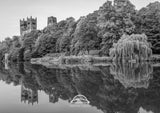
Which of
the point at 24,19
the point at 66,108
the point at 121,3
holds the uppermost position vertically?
the point at 24,19

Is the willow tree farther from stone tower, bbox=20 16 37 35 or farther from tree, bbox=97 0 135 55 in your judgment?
stone tower, bbox=20 16 37 35

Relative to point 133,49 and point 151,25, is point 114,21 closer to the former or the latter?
point 151,25

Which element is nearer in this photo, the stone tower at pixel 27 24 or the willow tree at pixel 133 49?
the willow tree at pixel 133 49

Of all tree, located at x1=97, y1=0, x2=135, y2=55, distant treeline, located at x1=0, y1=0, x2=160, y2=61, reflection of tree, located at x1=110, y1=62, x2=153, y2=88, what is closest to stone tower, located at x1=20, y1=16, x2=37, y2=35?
distant treeline, located at x1=0, y1=0, x2=160, y2=61

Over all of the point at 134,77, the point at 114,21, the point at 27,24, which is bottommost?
the point at 134,77

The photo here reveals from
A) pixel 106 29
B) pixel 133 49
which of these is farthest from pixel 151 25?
pixel 133 49

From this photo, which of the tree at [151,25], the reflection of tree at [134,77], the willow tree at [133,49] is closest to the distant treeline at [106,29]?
the tree at [151,25]

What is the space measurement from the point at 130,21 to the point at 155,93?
107 feet

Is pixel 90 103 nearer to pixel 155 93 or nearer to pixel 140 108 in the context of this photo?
pixel 140 108

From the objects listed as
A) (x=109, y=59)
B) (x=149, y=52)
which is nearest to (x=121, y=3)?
(x=109, y=59)

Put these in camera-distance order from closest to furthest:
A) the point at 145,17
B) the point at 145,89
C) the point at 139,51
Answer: the point at 145,89, the point at 139,51, the point at 145,17

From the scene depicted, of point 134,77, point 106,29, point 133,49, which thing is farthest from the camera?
point 106,29

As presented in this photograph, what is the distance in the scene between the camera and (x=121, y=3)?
4369 centimetres

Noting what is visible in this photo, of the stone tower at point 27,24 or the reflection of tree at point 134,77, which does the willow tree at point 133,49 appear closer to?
the reflection of tree at point 134,77
